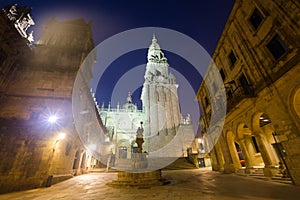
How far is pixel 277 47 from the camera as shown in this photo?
776cm

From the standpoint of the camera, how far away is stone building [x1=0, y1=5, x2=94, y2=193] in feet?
27.8

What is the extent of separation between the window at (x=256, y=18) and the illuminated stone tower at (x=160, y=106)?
27435mm

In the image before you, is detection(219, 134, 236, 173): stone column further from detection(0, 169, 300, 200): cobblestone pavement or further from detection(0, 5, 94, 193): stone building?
detection(0, 5, 94, 193): stone building

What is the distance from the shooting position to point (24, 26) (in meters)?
14.6

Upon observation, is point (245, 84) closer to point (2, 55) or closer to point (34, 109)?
point (34, 109)

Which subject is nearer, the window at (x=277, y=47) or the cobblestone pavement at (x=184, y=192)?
the cobblestone pavement at (x=184, y=192)

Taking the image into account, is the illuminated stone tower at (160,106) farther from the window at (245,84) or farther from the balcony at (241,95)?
the window at (245,84)

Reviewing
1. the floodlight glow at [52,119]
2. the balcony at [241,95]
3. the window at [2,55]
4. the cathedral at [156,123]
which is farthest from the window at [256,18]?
the cathedral at [156,123]

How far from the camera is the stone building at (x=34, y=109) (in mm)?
8469

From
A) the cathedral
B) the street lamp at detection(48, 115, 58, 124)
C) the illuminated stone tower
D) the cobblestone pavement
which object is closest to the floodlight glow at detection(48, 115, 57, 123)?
the street lamp at detection(48, 115, 58, 124)

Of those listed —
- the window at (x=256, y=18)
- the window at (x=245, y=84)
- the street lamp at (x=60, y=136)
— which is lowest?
the street lamp at (x=60, y=136)

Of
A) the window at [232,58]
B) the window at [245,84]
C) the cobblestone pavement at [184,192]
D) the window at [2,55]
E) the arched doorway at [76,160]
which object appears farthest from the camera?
the arched doorway at [76,160]

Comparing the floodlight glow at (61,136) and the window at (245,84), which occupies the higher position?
the window at (245,84)

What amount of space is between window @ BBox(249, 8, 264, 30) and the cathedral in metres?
27.4
